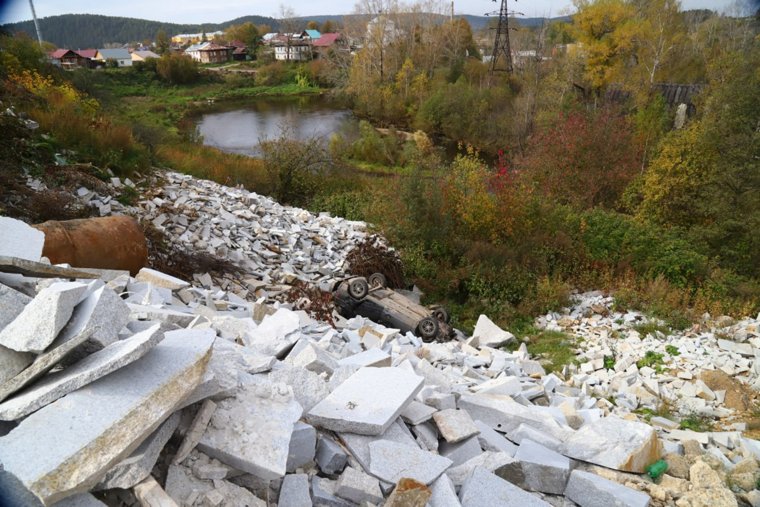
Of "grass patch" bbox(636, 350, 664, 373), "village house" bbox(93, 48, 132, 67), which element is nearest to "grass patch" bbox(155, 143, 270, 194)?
"grass patch" bbox(636, 350, 664, 373)

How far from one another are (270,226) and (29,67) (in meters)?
10.6

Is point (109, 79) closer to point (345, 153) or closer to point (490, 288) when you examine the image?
point (345, 153)

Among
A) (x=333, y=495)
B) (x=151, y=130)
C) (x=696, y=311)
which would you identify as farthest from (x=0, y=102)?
(x=696, y=311)

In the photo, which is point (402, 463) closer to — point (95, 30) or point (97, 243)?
point (97, 243)

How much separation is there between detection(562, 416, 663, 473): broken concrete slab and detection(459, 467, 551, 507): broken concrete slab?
880 millimetres

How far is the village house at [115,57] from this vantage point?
5223cm

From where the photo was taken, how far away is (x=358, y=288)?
7.37 metres

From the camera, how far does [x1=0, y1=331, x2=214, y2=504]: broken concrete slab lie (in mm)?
1927

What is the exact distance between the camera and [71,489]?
77.4 inches

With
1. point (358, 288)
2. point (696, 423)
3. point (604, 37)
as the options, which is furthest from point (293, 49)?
point (696, 423)

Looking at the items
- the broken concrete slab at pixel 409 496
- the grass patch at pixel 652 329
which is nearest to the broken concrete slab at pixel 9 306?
the broken concrete slab at pixel 409 496

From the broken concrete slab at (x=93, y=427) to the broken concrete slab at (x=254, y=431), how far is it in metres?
0.31

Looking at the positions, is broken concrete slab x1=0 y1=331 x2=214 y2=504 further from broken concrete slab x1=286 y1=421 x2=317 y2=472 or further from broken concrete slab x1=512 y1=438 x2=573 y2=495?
broken concrete slab x1=512 y1=438 x2=573 y2=495

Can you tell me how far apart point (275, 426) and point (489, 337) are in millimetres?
4830
